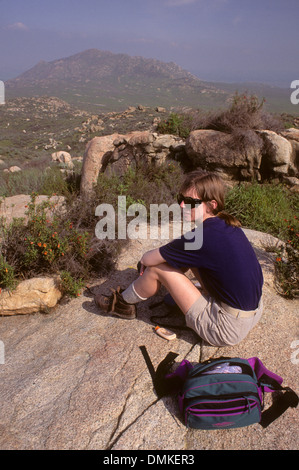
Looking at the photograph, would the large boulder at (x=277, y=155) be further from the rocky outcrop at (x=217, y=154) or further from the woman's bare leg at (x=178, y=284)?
the woman's bare leg at (x=178, y=284)

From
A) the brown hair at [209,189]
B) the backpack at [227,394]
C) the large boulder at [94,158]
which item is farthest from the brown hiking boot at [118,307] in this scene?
the large boulder at [94,158]

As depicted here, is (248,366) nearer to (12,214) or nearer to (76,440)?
(76,440)

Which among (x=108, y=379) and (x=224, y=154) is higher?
(x=224, y=154)

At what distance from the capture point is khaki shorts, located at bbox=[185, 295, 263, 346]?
91.0 inches

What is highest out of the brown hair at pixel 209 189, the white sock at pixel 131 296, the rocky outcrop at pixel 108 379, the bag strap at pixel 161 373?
the brown hair at pixel 209 189

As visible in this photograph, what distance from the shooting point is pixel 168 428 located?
6.41 feet

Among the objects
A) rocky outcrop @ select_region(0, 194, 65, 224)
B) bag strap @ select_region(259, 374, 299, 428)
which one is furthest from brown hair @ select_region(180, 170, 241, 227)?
rocky outcrop @ select_region(0, 194, 65, 224)

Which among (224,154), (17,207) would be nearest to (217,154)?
(224,154)

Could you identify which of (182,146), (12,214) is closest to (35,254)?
(12,214)

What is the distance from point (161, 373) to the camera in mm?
2324

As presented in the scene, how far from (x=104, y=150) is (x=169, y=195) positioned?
2228 millimetres

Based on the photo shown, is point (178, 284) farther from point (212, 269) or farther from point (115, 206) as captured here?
point (115, 206)

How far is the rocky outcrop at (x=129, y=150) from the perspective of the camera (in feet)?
22.1

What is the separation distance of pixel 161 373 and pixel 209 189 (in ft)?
5.15
